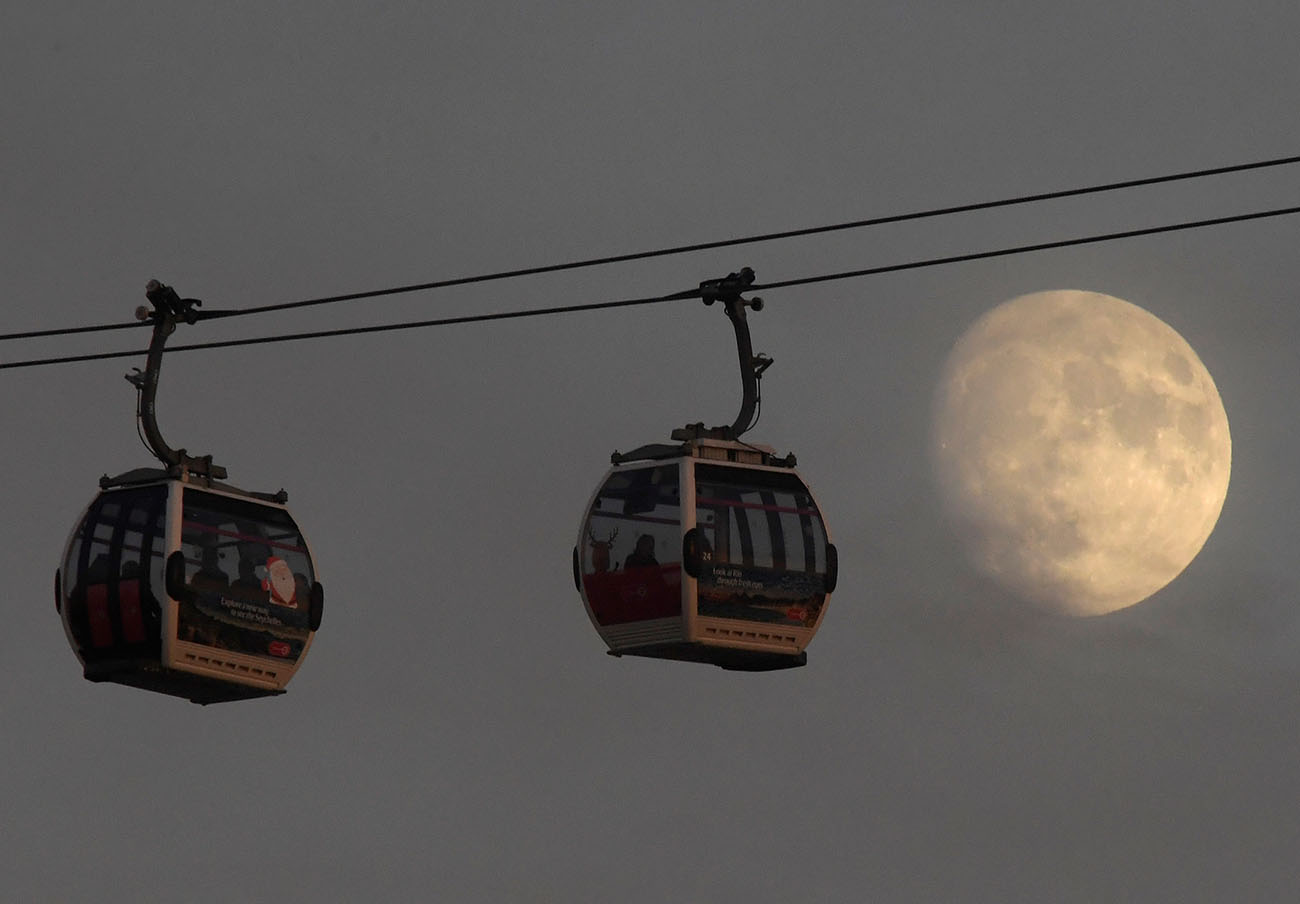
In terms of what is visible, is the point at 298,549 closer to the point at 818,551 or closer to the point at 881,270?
the point at 818,551

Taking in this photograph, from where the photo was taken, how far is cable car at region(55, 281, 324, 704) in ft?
98.9

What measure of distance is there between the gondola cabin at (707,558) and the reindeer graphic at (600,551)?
0.01m

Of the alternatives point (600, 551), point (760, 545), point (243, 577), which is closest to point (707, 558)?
point (760, 545)

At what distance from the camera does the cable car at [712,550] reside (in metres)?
29.5

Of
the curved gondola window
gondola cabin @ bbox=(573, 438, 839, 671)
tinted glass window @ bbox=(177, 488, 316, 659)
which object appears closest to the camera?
gondola cabin @ bbox=(573, 438, 839, 671)

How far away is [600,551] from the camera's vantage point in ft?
99.2

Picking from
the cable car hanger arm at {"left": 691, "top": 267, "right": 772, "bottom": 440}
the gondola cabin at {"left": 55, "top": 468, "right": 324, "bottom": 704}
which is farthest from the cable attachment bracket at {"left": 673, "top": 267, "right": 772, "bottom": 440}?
the gondola cabin at {"left": 55, "top": 468, "right": 324, "bottom": 704}

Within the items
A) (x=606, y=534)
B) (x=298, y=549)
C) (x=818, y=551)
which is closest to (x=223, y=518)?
(x=298, y=549)

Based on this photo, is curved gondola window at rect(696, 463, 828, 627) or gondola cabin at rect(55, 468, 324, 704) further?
gondola cabin at rect(55, 468, 324, 704)

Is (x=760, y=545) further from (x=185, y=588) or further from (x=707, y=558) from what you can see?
(x=185, y=588)

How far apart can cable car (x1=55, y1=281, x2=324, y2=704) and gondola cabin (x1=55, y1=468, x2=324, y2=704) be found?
0.04 ft

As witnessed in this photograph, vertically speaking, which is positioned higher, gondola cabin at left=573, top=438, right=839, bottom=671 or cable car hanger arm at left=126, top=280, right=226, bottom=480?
cable car hanger arm at left=126, top=280, right=226, bottom=480

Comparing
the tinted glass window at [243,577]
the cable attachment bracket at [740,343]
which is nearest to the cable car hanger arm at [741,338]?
the cable attachment bracket at [740,343]

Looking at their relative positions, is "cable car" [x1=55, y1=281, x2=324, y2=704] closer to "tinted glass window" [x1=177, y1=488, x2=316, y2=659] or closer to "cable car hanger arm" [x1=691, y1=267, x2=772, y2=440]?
"tinted glass window" [x1=177, y1=488, x2=316, y2=659]
